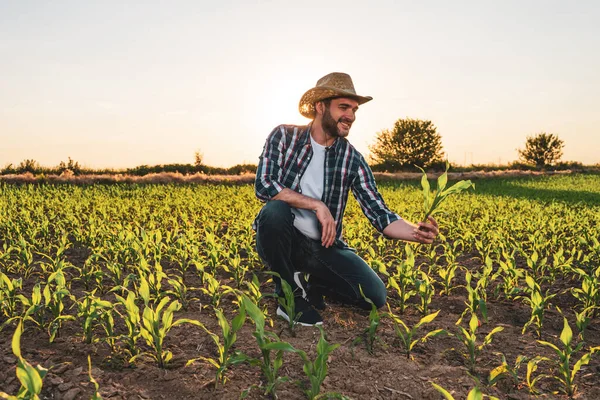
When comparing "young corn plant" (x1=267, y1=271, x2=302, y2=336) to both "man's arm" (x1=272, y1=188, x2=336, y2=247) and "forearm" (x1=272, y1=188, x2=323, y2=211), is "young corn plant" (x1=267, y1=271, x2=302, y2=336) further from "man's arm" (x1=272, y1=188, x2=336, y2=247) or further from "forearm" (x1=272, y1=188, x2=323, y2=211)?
"forearm" (x1=272, y1=188, x2=323, y2=211)

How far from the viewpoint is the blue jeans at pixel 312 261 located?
3826mm

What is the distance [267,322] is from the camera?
3.71 m

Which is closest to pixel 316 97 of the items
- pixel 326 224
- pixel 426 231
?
pixel 326 224

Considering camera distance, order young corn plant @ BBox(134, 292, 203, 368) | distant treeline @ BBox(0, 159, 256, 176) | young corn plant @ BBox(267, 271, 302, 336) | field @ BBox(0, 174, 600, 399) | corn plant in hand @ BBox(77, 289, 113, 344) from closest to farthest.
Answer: field @ BBox(0, 174, 600, 399) < young corn plant @ BBox(134, 292, 203, 368) < corn plant in hand @ BBox(77, 289, 113, 344) < young corn plant @ BBox(267, 271, 302, 336) < distant treeline @ BBox(0, 159, 256, 176)

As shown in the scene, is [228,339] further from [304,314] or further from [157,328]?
[304,314]

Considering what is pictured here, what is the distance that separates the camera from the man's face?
3.86m

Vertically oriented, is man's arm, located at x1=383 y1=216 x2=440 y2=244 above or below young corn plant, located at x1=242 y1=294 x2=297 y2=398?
above

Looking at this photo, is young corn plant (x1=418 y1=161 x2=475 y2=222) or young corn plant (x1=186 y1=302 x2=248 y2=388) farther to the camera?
young corn plant (x1=418 y1=161 x2=475 y2=222)

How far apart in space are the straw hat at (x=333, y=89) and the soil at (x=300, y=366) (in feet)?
5.84

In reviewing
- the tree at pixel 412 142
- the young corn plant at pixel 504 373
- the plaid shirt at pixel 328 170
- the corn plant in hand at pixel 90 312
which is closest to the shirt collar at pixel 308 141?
the plaid shirt at pixel 328 170

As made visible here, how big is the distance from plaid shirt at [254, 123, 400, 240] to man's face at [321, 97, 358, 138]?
0.74 ft

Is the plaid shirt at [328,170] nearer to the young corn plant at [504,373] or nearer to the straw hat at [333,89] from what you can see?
the straw hat at [333,89]

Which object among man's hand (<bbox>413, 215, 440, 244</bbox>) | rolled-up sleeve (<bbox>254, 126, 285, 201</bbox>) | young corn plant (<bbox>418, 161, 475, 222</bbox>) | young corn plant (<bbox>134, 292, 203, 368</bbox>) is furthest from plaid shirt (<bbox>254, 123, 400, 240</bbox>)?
young corn plant (<bbox>134, 292, 203, 368</bbox>)

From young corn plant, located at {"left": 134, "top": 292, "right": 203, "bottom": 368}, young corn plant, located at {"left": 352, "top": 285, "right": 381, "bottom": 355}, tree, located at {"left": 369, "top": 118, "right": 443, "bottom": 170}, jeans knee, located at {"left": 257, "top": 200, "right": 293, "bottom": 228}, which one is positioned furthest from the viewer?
tree, located at {"left": 369, "top": 118, "right": 443, "bottom": 170}
